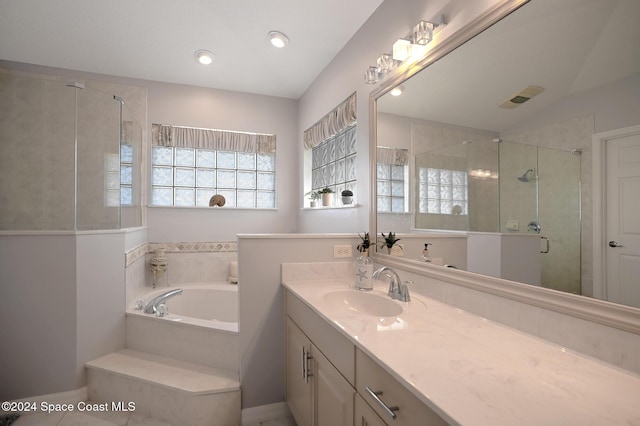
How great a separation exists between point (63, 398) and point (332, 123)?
285 cm

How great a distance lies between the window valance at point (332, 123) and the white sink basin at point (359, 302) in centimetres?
136

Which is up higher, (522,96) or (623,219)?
(522,96)

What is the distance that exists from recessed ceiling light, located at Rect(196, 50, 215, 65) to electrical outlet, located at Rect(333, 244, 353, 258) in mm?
2128

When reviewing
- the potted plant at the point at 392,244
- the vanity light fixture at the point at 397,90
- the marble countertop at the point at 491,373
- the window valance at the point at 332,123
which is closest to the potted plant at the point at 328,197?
the window valance at the point at 332,123

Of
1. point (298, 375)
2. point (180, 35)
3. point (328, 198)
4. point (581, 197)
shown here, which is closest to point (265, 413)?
point (298, 375)

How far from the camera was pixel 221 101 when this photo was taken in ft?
11.4

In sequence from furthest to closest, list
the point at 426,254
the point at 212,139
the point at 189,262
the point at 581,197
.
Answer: the point at 212,139
the point at 189,262
the point at 426,254
the point at 581,197

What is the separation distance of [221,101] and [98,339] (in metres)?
2.59

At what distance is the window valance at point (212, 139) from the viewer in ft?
10.8

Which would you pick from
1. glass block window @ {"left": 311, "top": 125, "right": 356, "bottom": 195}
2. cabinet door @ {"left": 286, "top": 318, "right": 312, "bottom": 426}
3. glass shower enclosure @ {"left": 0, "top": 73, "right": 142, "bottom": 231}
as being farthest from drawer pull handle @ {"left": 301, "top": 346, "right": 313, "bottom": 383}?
glass shower enclosure @ {"left": 0, "top": 73, "right": 142, "bottom": 231}

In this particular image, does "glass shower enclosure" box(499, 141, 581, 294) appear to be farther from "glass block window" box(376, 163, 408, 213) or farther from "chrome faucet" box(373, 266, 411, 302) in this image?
"glass block window" box(376, 163, 408, 213)

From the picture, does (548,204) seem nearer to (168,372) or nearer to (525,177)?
(525,177)

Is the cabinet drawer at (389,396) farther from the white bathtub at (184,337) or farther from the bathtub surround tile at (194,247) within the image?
the bathtub surround tile at (194,247)

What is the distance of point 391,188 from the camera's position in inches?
73.4
